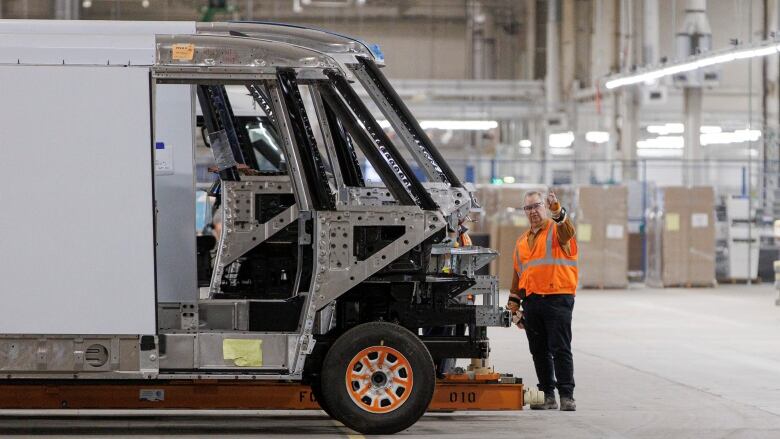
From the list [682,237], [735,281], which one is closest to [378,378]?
[682,237]

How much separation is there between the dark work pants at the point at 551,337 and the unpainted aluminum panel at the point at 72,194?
10.4ft

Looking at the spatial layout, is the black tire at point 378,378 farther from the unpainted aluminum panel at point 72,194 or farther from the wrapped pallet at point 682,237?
the wrapped pallet at point 682,237

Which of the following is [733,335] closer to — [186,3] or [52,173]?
[52,173]

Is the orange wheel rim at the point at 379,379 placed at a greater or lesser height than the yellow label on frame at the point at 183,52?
lesser

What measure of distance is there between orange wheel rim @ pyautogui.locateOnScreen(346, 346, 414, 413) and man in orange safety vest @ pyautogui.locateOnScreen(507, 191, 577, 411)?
1.74 m

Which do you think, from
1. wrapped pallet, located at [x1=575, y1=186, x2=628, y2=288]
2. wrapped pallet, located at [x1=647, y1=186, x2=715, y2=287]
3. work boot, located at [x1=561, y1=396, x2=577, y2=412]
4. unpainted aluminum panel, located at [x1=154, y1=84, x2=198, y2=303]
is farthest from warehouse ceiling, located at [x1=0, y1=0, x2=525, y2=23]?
unpainted aluminum panel, located at [x1=154, y1=84, x2=198, y2=303]

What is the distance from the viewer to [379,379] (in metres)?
8.78

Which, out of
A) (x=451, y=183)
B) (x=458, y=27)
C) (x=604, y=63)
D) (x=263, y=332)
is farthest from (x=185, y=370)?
(x=458, y=27)

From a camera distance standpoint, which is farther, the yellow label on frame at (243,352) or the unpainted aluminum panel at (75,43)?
the yellow label on frame at (243,352)

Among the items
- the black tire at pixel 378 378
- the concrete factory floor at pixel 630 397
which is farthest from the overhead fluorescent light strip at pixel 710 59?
the black tire at pixel 378 378

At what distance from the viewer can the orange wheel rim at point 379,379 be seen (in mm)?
8719

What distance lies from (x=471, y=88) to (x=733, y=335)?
20366 millimetres

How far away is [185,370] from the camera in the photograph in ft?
28.1

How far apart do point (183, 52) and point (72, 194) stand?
1082 millimetres
